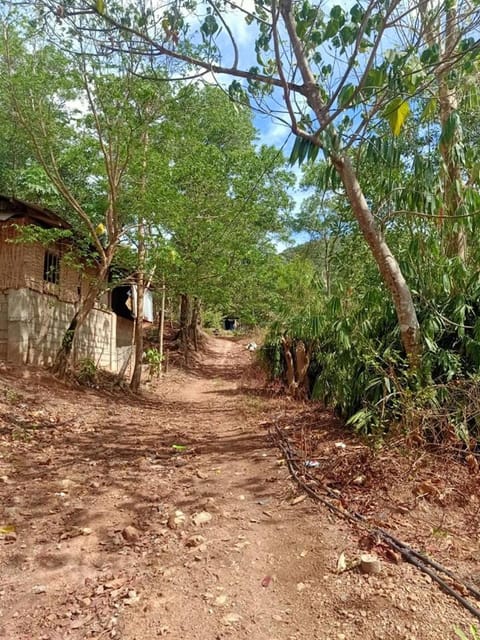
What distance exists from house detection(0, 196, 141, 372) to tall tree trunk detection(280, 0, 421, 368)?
7.13 m

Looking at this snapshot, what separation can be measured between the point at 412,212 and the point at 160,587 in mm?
3622

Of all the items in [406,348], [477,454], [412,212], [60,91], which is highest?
[60,91]

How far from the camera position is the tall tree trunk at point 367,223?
3.88 m

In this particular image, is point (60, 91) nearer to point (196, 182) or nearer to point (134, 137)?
point (134, 137)

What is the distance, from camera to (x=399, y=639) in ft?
6.36

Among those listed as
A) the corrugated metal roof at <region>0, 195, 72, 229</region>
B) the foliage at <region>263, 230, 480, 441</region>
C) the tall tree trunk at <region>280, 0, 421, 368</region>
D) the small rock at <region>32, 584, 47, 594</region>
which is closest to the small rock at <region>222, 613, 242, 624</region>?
the small rock at <region>32, 584, 47, 594</region>

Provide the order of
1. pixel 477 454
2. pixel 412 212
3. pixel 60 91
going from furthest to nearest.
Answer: pixel 60 91 < pixel 412 212 < pixel 477 454

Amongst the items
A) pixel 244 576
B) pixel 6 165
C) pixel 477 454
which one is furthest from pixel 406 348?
pixel 6 165

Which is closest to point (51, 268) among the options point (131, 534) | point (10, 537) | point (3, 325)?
point (3, 325)

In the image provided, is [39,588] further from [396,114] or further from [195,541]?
[396,114]

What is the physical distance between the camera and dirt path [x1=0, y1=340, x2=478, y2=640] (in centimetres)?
208

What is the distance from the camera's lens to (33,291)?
9.80 meters

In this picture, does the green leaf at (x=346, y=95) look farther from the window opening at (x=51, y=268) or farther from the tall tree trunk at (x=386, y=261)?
the window opening at (x=51, y=268)

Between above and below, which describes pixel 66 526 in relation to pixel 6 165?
below
